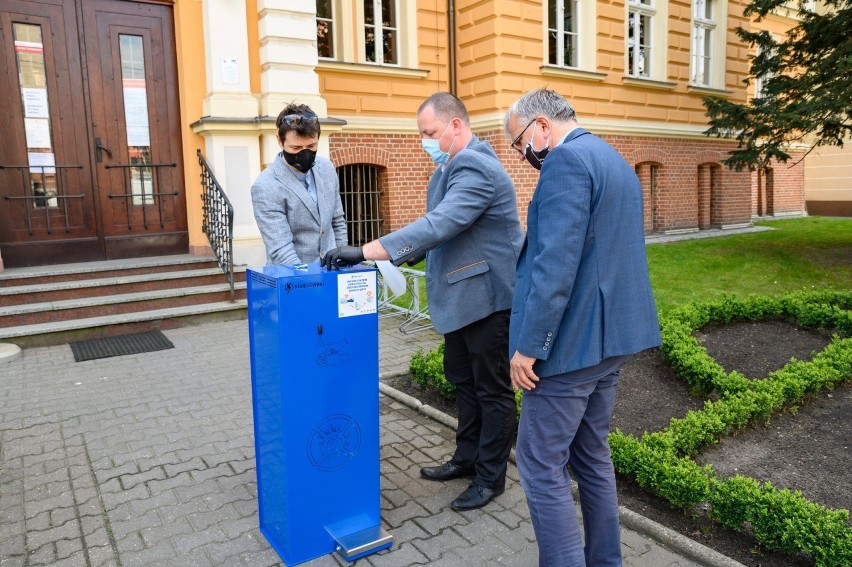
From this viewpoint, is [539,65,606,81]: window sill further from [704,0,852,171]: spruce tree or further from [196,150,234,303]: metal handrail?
[196,150,234,303]: metal handrail

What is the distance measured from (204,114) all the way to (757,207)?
17021mm

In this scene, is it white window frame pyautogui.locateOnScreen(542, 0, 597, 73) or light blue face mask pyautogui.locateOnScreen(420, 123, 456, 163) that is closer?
light blue face mask pyautogui.locateOnScreen(420, 123, 456, 163)

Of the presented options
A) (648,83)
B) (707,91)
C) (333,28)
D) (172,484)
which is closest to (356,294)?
(172,484)

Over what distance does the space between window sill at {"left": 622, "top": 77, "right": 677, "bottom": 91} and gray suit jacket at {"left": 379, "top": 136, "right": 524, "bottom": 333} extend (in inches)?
465

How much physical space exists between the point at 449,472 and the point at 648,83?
12785mm

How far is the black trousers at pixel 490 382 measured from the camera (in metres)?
3.47

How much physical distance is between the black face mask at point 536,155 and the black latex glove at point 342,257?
2.68 ft

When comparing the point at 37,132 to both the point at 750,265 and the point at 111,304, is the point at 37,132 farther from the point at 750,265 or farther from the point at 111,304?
the point at 750,265

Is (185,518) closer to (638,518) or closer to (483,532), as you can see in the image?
(483,532)

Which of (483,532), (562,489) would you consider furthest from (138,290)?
(562,489)

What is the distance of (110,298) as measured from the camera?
7695 millimetres

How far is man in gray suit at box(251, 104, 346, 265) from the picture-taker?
366 centimetres

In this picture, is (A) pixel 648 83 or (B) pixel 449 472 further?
(A) pixel 648 83

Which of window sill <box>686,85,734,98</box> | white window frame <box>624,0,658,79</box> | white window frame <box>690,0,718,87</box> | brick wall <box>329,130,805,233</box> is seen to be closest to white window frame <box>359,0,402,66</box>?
brick wall <box>329,130,805,233</box>
